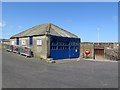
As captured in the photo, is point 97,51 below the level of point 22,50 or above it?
below

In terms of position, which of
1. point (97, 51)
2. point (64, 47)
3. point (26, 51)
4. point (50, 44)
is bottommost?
point (97, 51)

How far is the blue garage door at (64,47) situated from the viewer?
2502cm

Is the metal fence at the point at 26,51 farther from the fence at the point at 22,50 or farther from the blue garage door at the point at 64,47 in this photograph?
the blue garage door at the point at 64,47

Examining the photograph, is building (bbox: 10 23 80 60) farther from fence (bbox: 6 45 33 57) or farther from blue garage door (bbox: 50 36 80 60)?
fence (bbox: 6 45 33 57)

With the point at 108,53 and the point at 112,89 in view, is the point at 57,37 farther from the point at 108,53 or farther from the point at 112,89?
the point at 112,89

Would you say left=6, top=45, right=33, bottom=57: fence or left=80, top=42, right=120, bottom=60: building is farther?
left=80, top=42, right=120, bottom=60: building

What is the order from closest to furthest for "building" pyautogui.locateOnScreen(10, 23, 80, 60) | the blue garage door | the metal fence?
1. the metal fence
2. "building" pyautogui.locateOnScreen(10, 23, 80, 60)
3. the blue garage door

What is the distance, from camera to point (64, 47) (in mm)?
26875

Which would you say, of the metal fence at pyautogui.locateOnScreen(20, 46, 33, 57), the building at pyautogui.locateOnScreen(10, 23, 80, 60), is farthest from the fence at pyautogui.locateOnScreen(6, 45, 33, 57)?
the building at pyautogui.locateOnScreen(10, 23, 80, 60)

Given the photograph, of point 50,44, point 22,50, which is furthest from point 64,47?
point 22,50

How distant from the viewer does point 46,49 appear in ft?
78.6

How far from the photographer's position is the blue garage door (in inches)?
985

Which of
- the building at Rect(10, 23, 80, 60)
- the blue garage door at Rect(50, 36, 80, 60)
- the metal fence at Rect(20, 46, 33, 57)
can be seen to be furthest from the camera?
the blue garage door at Rect(50, 36, 80, 60)

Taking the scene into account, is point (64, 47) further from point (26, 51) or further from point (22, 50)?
point (22, 50)
